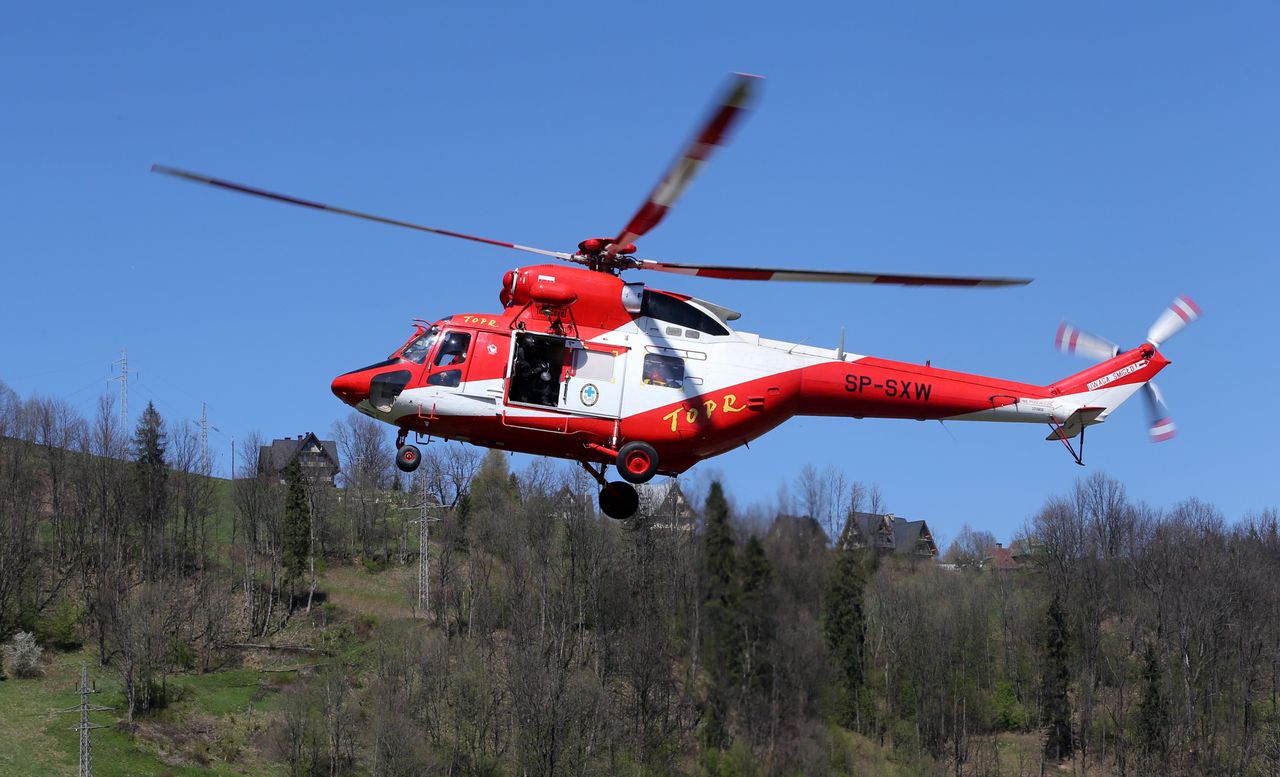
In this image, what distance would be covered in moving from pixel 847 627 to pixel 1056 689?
40.5 ft

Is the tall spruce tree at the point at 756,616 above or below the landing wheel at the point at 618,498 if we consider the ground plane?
below

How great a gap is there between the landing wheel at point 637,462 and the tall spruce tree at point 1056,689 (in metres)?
65.3

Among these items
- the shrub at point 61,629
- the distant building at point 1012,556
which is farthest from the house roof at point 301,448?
the distant building at point 1012,556

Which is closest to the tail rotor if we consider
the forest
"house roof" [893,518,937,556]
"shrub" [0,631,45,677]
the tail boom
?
the tail boom

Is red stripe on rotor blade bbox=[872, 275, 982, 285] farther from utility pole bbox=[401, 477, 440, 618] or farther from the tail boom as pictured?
utility pole bbox=[401, 477, 440, 618]

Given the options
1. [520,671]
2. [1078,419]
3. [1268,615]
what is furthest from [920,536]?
[1078,419]

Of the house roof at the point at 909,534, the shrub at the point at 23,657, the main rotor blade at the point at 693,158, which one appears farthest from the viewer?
the house roof at the point at 909,534

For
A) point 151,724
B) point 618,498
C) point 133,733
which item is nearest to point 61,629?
point 151,724

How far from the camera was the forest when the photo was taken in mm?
69188

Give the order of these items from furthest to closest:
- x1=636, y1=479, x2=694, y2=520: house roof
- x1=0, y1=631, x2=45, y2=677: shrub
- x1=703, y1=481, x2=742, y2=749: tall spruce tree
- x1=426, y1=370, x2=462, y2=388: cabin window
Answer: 1. x1=636, y1=479, x2=694, y2=520: house roof
2. x1=703, y1=481, x2=742, y2=749: tall spruce tree
3. x1=0, y1=631, x2=45, y2=677: shrub
4. x1=426, y1=370, x2=462, y2=388: cabin window

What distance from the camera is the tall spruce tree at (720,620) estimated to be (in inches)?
2938

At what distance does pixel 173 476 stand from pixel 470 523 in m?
20.6

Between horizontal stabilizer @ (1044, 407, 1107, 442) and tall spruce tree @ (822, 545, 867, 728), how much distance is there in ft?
193

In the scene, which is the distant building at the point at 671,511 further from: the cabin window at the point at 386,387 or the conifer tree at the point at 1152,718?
the cabin window at the point at 386,387
